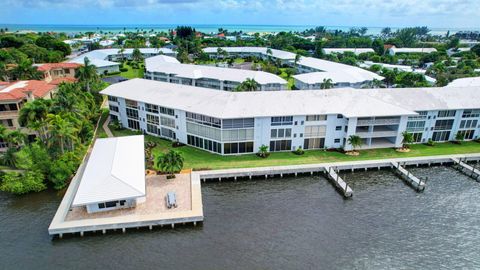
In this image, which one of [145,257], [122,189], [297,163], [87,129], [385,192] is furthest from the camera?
[87,129]

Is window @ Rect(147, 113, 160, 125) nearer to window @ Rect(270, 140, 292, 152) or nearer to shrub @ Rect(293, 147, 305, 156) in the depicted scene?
window @ Rect(270, 140, 292, 152)

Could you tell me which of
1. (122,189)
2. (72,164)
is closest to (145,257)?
(122,189)

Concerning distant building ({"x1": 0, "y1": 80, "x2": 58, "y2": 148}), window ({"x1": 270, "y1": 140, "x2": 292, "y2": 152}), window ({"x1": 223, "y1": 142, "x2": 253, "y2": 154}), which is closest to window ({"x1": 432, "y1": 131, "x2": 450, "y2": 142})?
window ({"x1": 270, "y1": 140, "x2": 292, "y2": 152})

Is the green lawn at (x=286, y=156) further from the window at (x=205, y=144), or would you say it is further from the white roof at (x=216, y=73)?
the white roof at (x=216, y=73)

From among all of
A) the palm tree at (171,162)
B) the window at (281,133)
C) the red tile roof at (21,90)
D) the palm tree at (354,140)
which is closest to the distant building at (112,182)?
the palm tree at (171,162)

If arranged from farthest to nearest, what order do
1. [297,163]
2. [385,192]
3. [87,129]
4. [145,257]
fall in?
[87,129] < [297,163] < [385,192] < [145,257]

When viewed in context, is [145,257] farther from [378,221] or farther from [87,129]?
[87,129]

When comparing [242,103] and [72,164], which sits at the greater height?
[242,103]
